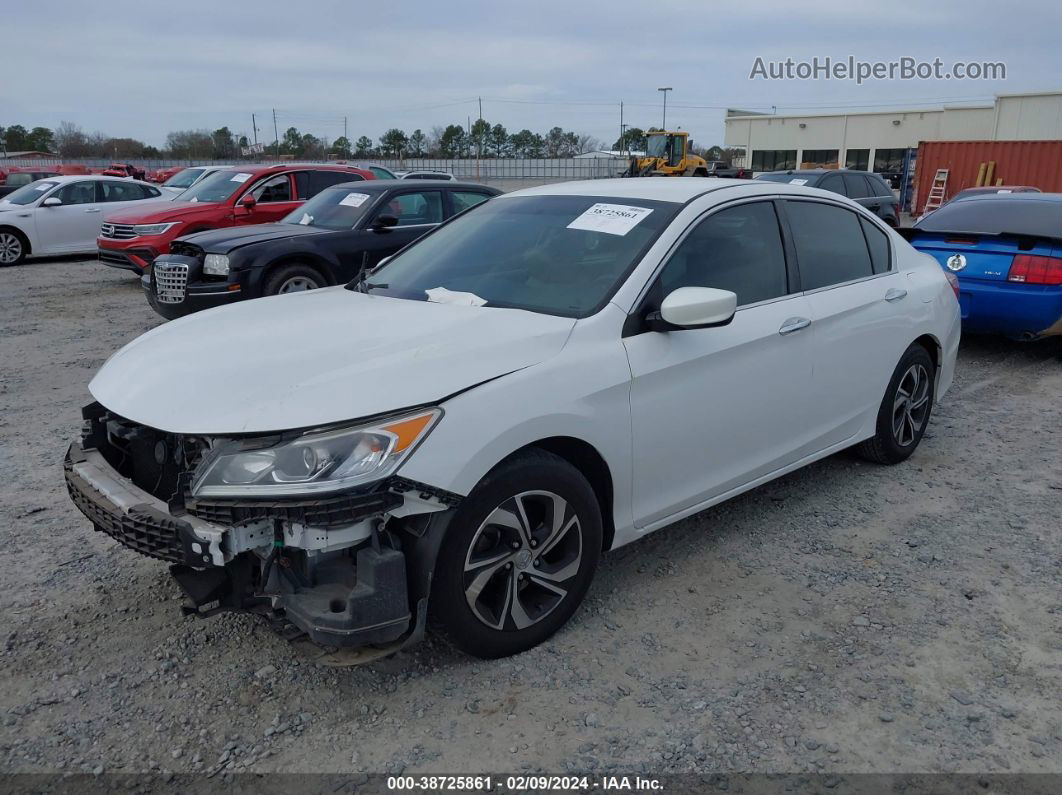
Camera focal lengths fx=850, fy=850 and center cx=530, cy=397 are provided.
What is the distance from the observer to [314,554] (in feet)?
8.51

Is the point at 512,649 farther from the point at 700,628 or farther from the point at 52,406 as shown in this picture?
the point at 52,406

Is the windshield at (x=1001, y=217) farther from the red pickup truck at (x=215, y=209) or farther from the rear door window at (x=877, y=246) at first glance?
the red pickup truck at (x=215, y=209)

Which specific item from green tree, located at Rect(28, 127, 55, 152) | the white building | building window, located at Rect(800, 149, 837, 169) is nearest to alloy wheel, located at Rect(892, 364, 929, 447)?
the white building

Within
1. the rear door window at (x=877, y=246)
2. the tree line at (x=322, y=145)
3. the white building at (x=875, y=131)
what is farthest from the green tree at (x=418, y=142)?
the rear door window at (x=877, y=246)

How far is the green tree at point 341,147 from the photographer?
73.9 meters

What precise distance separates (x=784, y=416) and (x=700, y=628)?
1.17 m

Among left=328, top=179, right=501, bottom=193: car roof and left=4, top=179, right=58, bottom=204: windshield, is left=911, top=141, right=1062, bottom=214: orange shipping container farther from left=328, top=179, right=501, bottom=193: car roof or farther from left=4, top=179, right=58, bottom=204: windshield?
left=4, top=179, right=58, bottom=204: windshield

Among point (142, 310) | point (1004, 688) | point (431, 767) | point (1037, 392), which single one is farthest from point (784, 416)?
point (142, 310)

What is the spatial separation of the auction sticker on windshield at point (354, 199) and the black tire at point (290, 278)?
3.42 feet

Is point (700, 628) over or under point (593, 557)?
under

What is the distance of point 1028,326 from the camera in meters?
7.21

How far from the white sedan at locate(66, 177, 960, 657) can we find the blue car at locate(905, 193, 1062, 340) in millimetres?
3327

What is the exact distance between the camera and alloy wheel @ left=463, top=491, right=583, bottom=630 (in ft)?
9.57

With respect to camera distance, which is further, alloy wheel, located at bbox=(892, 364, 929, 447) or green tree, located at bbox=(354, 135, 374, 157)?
green tree, located at bbox=(354, 135, 374, 157)
